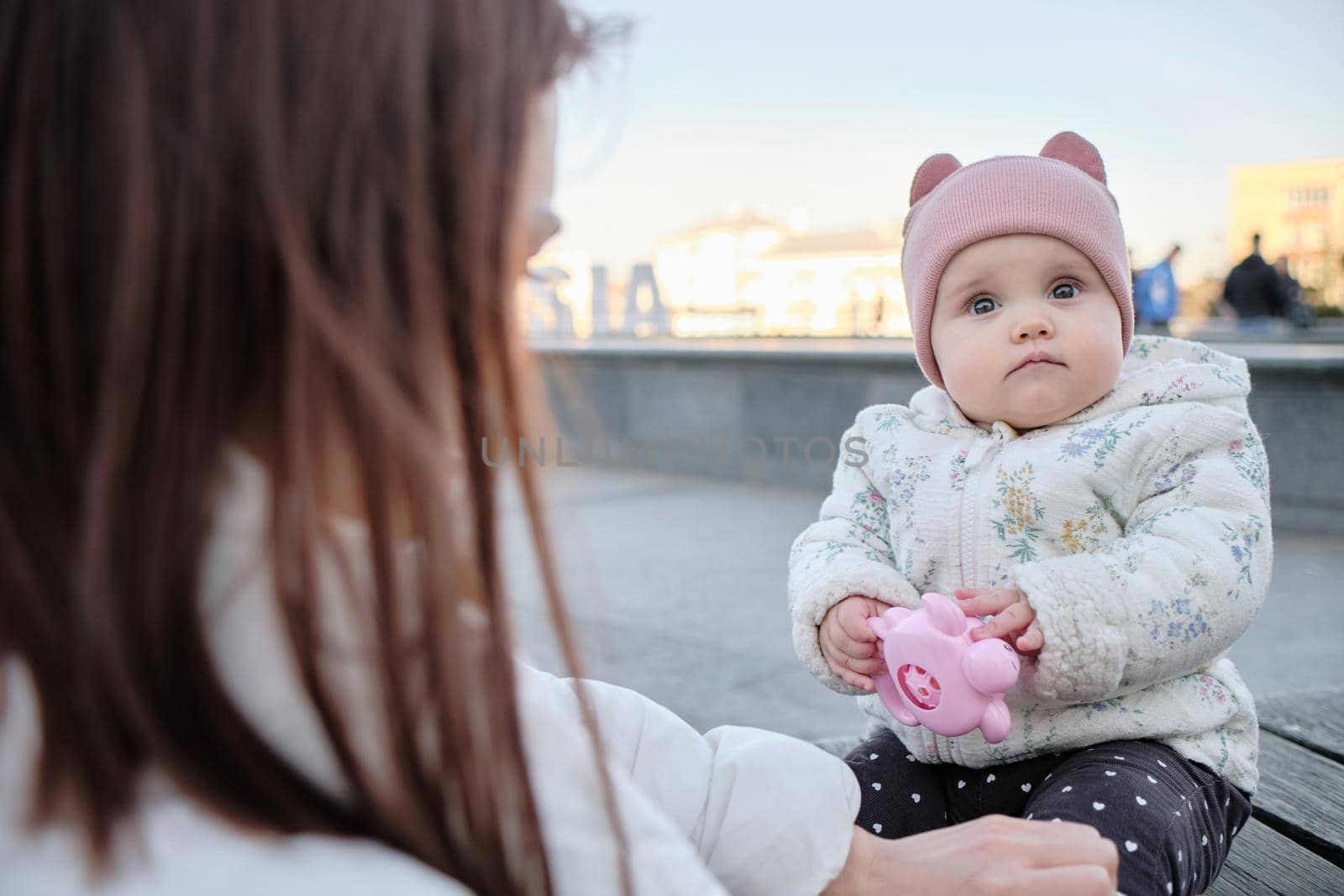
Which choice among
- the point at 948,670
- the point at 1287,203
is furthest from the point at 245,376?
the point at 1287,203

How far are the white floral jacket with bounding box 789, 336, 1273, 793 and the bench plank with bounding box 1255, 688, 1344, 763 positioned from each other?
0.33 meters

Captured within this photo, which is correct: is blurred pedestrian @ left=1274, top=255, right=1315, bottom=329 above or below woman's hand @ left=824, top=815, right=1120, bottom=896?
above

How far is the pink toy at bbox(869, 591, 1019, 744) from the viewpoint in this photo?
3.67ft

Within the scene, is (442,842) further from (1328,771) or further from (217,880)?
(1328,771)

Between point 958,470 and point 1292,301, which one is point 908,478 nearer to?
point 958,470

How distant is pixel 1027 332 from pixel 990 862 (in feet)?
2.31

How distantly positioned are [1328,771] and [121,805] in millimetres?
1480

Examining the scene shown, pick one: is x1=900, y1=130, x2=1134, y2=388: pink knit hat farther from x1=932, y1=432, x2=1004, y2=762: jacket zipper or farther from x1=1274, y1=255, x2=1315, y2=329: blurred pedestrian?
x1=1274, y1=255, x2=1315, y2=329: blurred pedestrian

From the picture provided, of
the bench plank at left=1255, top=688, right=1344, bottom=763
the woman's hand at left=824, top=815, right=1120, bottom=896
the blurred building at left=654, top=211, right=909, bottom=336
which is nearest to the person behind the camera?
the woman's hand at left=824, top=815, right=1120, bottom=896

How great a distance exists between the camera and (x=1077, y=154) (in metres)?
1.52

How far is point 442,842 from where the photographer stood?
24.4 inches

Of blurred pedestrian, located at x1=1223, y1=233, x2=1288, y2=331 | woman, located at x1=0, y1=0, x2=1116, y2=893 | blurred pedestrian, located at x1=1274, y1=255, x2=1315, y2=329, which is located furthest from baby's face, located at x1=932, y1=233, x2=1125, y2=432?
blurred pedestrian, located at x1=1274, y1=255, x2=1315, y2=329

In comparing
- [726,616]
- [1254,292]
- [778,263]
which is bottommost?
[726,616]

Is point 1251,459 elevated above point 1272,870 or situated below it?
above
